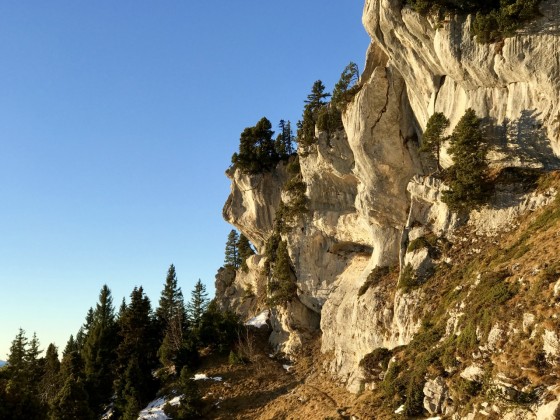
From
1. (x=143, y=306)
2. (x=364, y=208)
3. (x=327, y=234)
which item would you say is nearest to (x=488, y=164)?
(x=364, y=208)

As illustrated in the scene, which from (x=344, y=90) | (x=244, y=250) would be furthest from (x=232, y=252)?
(x=344, y=90)

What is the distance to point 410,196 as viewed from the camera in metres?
41.4

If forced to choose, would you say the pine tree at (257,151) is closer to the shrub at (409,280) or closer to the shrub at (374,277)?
the shrub at (374,277)

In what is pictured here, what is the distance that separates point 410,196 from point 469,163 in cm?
936

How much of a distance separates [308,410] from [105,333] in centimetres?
3312

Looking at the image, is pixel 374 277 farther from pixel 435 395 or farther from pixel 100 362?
pixel 100 362

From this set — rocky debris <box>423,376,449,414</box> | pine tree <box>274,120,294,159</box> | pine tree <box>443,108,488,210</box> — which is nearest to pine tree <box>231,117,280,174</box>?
pine tree <box>274,120,294,159</box>

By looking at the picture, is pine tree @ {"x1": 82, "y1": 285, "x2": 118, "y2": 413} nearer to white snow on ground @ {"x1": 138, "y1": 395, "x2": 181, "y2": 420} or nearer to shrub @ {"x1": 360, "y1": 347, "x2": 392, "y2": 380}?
white snow on ground @ {"x1": 138, "y1": 395, "x2": 181, "y2": 420}

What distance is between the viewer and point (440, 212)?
116ft

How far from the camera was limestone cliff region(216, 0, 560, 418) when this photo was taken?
28959mm

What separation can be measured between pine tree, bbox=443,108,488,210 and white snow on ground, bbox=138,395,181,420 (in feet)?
101

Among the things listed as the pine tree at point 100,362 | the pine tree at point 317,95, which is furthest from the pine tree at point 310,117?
the pine tree at point 100,362

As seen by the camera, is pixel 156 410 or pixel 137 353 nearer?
pixel 156 410

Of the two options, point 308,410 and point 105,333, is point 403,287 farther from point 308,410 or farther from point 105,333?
point 105,333
